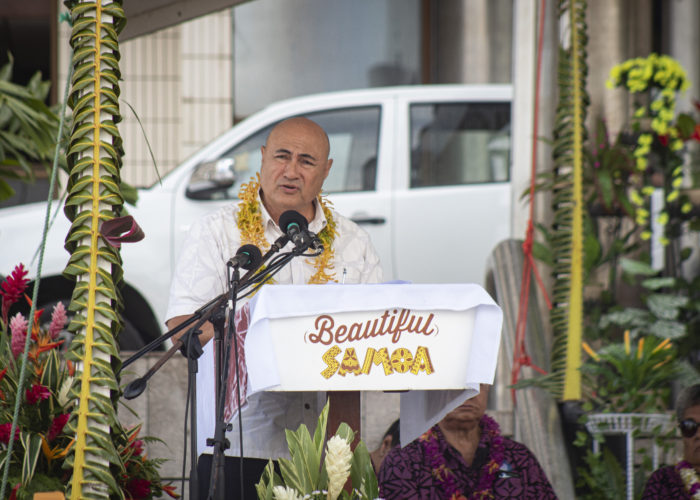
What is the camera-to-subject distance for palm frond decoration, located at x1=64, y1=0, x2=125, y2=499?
2.47m

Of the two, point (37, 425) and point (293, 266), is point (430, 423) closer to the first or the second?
point (293, 266)

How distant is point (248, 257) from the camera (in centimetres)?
258

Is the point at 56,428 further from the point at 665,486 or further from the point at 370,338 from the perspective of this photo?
A: the point at 665,486

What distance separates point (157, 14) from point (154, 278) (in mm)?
2585

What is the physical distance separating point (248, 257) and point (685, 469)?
7.24ft

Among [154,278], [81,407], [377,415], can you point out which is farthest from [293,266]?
[154,278]

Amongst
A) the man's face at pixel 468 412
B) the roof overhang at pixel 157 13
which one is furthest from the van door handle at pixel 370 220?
the man's face at pixel 468 412

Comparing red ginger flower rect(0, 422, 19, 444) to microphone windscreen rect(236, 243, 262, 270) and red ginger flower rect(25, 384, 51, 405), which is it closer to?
red ginger flower rect(25, 384, 51, 405)

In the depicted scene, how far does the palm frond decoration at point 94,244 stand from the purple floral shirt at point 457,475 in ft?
4.70

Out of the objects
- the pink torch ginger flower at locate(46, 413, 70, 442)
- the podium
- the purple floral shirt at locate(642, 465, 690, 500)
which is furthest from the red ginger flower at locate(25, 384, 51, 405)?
the purple floral shirt at locate(642, 465, 690, 500)

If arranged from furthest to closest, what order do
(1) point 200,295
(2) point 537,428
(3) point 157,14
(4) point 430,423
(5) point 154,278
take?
1. (5) point 154,278
2. (2) point 537,428
3. (3) point 157,14
4. (1) point 200,295
5. (4) point 430,423

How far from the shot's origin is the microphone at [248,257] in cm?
256

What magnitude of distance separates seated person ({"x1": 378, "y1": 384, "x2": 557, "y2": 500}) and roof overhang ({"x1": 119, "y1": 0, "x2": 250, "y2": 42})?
76.1 inches

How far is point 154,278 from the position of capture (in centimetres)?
620
